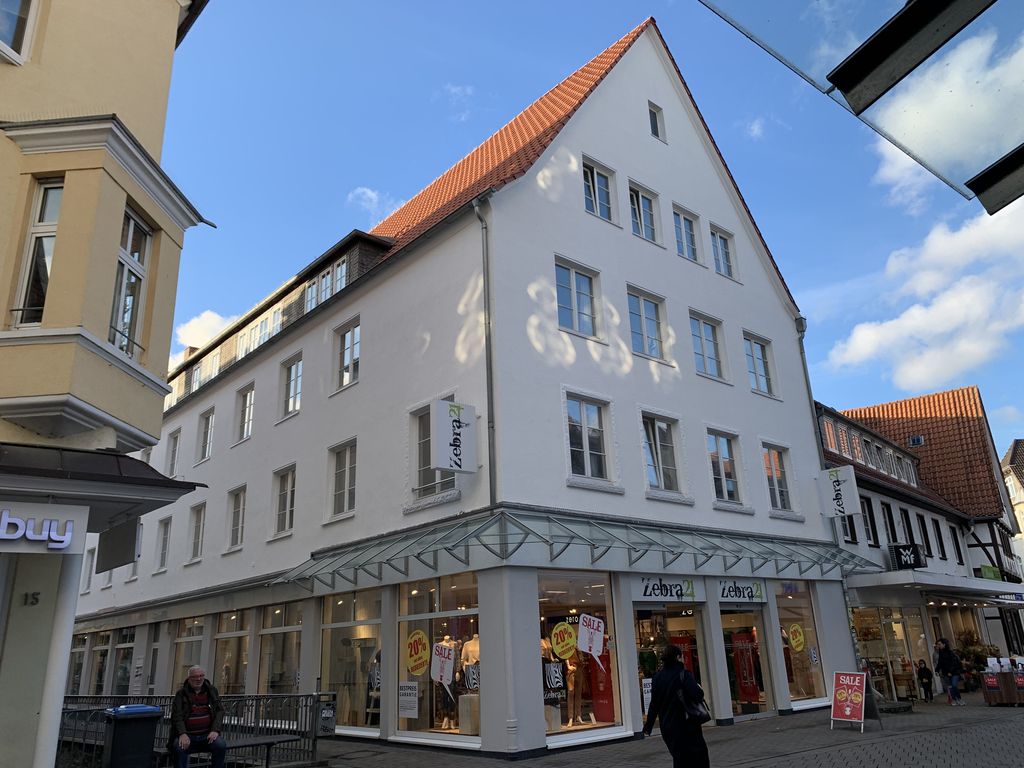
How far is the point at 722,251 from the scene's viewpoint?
71.0 ft

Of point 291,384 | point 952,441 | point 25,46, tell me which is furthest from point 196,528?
point 952,441

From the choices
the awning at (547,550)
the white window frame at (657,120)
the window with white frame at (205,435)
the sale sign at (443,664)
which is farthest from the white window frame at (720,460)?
the window with white frame at (205,435)

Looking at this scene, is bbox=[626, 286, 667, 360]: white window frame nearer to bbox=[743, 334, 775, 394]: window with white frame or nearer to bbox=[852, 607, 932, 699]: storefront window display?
bbox=[743, 334, 775, 394]: window with white frame

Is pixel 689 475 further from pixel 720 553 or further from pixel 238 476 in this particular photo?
pixel 238 476

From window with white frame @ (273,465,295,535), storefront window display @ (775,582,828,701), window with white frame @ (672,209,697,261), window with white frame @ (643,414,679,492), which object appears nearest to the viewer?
window with white frame @ (643,414,679,492)

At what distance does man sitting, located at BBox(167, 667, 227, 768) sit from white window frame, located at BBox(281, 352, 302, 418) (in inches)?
477

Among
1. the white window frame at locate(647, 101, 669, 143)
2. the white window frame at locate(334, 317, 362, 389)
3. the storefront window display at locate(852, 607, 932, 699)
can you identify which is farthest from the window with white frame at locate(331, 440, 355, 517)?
the storefront window display at locate(852, 607, 932, 699)

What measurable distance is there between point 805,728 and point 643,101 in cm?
1515

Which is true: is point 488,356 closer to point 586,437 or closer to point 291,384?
point 586,437

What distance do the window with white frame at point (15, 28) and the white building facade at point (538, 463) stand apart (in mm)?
7609

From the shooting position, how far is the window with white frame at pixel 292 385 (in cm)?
2130

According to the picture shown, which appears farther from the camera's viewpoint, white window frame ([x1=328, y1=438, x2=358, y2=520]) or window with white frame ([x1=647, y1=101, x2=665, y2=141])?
window with white frame ([x1=647, y1=101, x2=665, y2=141])

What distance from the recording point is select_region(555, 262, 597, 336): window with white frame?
16.2m

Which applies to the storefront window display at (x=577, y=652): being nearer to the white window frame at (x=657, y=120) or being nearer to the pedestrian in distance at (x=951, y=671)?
the pedestrian in distance at (x=951, y=671)
